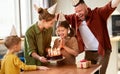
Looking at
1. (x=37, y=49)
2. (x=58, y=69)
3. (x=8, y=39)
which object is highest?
(x=8, y=39)

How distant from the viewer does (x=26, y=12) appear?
16.4 ft

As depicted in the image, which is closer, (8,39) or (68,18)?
(8,39)

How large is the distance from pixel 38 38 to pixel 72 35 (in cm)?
44

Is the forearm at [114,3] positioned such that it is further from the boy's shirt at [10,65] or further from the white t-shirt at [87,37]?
the boy's shirt at [10,65]

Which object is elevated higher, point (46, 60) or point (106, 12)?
point (106, 12)

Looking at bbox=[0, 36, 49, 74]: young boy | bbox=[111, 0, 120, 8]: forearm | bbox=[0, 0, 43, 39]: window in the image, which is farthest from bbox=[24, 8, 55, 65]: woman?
bbox=[0, 0, 43, 39]: window

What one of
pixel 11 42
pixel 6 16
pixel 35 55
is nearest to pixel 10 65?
pixel 11 42

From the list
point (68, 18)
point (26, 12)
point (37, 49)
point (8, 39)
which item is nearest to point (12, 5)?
point (26, 12)

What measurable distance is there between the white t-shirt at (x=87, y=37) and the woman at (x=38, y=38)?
16.6 inches

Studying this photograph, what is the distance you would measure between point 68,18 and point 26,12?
224cm

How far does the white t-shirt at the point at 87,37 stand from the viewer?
2.77 metres

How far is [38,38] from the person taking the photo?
8.16 ft

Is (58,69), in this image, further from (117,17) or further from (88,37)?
(117,17)

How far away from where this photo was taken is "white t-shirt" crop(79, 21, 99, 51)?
2.77m
